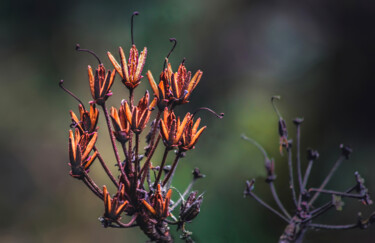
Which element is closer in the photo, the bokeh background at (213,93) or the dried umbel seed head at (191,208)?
the dried umbel seed head at (191,208)

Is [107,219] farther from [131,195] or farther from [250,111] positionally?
[250,111]

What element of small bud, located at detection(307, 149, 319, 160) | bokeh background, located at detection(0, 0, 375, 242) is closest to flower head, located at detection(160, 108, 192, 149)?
small bud, located at detection(307, 149, 319, 160)

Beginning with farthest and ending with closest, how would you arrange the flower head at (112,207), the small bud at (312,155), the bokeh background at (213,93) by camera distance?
the bokeh background at (213,93) < the small bud at (312,155) < the flower head at (112,207)

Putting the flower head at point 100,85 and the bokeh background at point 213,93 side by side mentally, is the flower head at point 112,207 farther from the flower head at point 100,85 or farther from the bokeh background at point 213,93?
the bokeh background at point 213,93

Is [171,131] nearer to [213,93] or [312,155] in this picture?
[312,155]

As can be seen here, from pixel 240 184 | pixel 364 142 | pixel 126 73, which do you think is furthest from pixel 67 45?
pixel 126 73

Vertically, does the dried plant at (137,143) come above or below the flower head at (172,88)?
below

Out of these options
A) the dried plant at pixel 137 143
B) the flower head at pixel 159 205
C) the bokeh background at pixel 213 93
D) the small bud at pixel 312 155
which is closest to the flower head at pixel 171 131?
the dried plant at pixel 137 143

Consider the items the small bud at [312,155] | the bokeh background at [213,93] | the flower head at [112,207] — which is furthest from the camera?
the bokeh background at [213,93]

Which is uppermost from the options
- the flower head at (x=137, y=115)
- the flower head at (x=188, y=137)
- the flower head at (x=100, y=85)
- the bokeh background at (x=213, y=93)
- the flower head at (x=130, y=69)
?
the flower head at (x=130, y=69)

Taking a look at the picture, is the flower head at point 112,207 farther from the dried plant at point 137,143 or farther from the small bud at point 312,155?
the small bud at point 312,155
